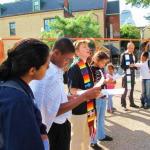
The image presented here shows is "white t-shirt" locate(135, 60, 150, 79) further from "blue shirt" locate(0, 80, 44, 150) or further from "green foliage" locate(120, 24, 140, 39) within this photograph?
"green foliage" locate(120, 24, 140, 39)

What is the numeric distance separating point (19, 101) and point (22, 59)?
1.00ft

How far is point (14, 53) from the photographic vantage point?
2156mm

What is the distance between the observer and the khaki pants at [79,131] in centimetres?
460

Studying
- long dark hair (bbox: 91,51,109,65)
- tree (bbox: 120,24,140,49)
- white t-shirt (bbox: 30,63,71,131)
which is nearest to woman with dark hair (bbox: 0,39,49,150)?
white t-shirt (bbox: 30,63,71,131)

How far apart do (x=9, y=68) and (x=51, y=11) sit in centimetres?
3774

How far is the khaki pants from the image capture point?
15.1ft

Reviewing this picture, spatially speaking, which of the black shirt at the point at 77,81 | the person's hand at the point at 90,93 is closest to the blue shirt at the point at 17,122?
the person's hand at the point at 90,93

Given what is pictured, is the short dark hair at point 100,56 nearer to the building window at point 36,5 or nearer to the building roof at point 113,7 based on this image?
the building window at point 36,5

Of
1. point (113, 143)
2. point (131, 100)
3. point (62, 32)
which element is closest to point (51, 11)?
point (62, 32)

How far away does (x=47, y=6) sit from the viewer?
134 ft

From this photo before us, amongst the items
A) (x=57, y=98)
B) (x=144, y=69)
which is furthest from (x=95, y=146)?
(x=144, y=69)

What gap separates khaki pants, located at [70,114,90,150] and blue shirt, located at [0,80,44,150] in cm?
262

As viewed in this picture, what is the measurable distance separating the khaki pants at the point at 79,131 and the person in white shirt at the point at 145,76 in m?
4.83

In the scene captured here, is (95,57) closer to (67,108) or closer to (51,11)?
(67,108)
